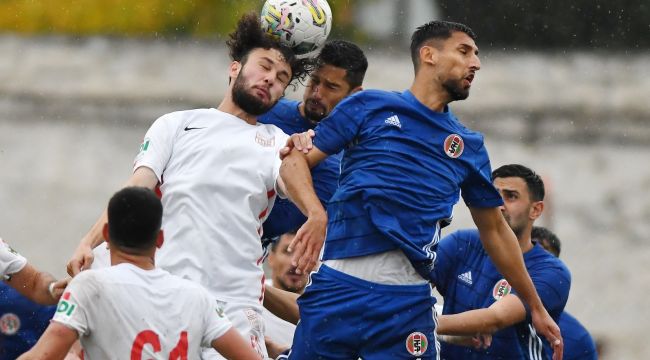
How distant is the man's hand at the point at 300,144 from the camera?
297 inches

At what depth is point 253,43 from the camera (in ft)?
28.4

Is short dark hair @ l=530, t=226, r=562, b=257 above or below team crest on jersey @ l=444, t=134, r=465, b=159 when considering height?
below

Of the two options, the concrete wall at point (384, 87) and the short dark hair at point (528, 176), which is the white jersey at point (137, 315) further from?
the concrete wall at point (384, 87)

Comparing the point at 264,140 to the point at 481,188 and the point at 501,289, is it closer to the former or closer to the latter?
the point at 481,188

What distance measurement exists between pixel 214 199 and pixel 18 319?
2194 mm

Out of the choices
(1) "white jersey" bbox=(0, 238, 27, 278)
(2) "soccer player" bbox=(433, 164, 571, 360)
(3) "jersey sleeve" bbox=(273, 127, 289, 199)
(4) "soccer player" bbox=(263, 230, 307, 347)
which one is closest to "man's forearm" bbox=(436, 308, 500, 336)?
(2) "soccer player" bbox=(433, 164, 571, 360)

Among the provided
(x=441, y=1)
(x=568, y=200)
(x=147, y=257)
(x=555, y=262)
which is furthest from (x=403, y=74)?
(x=147, y=257)

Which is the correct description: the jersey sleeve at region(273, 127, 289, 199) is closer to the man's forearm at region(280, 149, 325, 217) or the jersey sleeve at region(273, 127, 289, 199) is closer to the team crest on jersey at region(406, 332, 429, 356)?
the man's forearm at region(280, 149, 325, 217)

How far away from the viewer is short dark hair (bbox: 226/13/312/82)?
28.2ft

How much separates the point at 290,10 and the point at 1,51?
426 inches

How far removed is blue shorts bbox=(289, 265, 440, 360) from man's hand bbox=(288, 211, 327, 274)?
0.49 meters

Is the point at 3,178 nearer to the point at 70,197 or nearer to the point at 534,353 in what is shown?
the point at 70,197

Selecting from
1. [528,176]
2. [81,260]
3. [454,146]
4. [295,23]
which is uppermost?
[295,23]

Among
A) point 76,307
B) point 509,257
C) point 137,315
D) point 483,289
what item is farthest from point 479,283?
point 76,307
